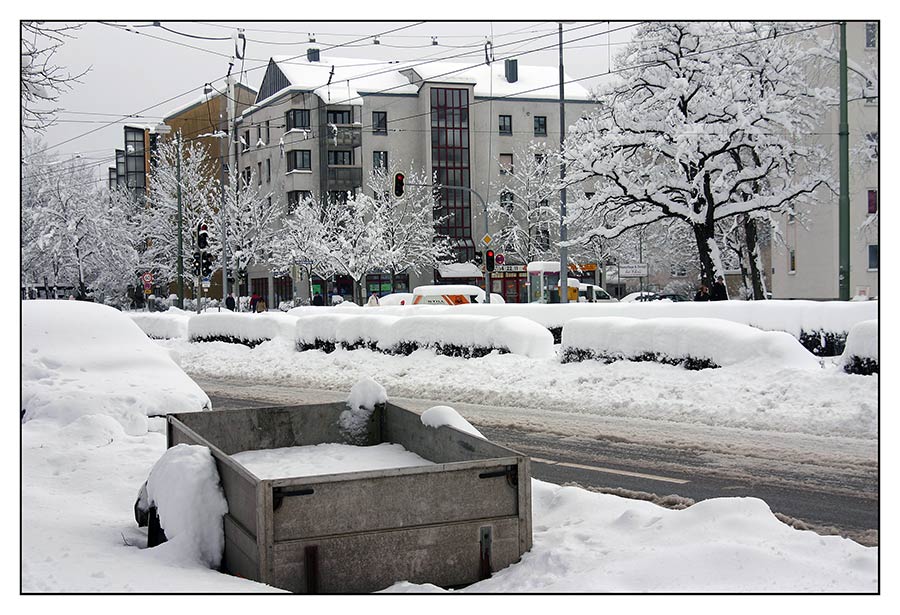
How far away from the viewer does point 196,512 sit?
506 cm

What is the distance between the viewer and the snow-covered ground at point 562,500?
4617 mm

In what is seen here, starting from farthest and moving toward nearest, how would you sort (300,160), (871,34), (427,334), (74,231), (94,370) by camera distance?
(300,160)
(427,334)
(94,370)
(74,231)
(871,34)

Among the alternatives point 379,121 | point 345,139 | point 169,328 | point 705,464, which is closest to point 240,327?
point 169,328

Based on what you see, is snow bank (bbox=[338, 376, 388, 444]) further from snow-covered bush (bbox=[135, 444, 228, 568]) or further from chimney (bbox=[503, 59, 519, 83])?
chimney (bbox=[503, 59, 519, 83])

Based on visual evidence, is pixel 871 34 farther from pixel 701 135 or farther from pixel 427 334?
pixel 701 135

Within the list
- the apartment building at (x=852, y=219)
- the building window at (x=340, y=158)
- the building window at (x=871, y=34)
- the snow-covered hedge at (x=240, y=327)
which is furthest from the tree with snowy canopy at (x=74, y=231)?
the building window at (x=340, y=158)

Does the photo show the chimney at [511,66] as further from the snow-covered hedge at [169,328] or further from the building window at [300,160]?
the building window at [300,160]

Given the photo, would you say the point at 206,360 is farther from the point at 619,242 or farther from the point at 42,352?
the point at 619,242

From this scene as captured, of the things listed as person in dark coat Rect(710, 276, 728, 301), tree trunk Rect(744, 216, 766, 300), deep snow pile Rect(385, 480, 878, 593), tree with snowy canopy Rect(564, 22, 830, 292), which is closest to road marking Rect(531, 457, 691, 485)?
deep snow pile Rect(385, 480, 878, 593)

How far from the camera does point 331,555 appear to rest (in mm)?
4543

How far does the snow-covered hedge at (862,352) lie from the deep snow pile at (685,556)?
662cm

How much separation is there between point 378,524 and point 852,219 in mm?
11689

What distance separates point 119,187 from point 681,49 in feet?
57.8

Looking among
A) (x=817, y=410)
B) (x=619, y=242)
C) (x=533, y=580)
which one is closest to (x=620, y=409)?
(x=817, y=410)
